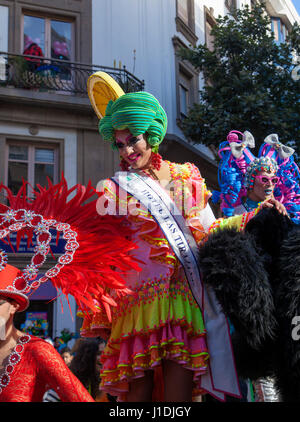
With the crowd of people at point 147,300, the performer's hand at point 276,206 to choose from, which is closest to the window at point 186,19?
the crowd of people at point 147,300

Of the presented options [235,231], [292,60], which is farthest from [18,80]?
[235,231]

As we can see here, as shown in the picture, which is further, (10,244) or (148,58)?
(148,58)

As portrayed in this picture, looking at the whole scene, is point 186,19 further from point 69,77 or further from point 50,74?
point 50,74

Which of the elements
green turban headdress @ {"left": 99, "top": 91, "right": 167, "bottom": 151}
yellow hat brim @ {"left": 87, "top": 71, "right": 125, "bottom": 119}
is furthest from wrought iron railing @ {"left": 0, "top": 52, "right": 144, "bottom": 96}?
green turban headdress @ {"left": 99, "top": 91, "right": 167, "bottom": 151}

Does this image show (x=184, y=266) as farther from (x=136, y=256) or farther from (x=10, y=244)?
(x=10, y=244)

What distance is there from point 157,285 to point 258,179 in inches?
54.6

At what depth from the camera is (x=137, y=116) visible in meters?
2.59

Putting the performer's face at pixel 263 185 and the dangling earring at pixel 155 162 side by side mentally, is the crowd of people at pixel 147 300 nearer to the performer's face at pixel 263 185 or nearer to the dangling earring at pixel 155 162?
the dangling earring at pixel 155 162

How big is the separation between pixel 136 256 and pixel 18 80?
10.6 m

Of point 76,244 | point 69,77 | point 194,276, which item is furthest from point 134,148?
point 69,77

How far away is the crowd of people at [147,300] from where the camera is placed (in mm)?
2135

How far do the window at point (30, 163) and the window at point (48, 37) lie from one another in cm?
239

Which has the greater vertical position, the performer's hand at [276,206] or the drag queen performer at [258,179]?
the drag queen performer at [258,179]
